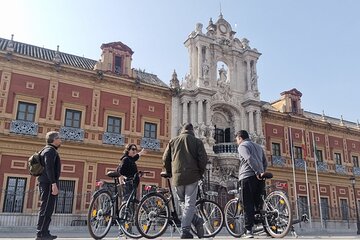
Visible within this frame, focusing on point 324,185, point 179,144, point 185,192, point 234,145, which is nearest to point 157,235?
point 185,192

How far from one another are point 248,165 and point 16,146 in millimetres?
14611

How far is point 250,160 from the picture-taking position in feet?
20.1

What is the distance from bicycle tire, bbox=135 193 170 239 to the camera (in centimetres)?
590

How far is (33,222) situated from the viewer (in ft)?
54.0

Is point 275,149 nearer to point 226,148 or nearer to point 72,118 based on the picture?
point 226,148

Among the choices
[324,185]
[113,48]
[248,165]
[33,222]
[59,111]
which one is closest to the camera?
[248,165]

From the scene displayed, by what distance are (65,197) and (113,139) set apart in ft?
13.7

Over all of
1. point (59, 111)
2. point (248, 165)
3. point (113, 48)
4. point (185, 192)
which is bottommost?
point (185, 192)

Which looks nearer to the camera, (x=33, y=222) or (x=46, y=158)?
(x=46, y=158)

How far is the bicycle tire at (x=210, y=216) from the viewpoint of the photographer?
6227 mm

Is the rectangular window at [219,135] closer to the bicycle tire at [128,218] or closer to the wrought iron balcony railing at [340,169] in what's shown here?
the wrought iron balcony railing at [340,169]

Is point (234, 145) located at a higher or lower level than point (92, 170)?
higher

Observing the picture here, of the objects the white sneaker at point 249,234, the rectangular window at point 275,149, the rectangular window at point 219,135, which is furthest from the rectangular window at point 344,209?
the white sneaker at point 249,234

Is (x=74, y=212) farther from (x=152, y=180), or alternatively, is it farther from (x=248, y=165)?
(x=248, y=165)
